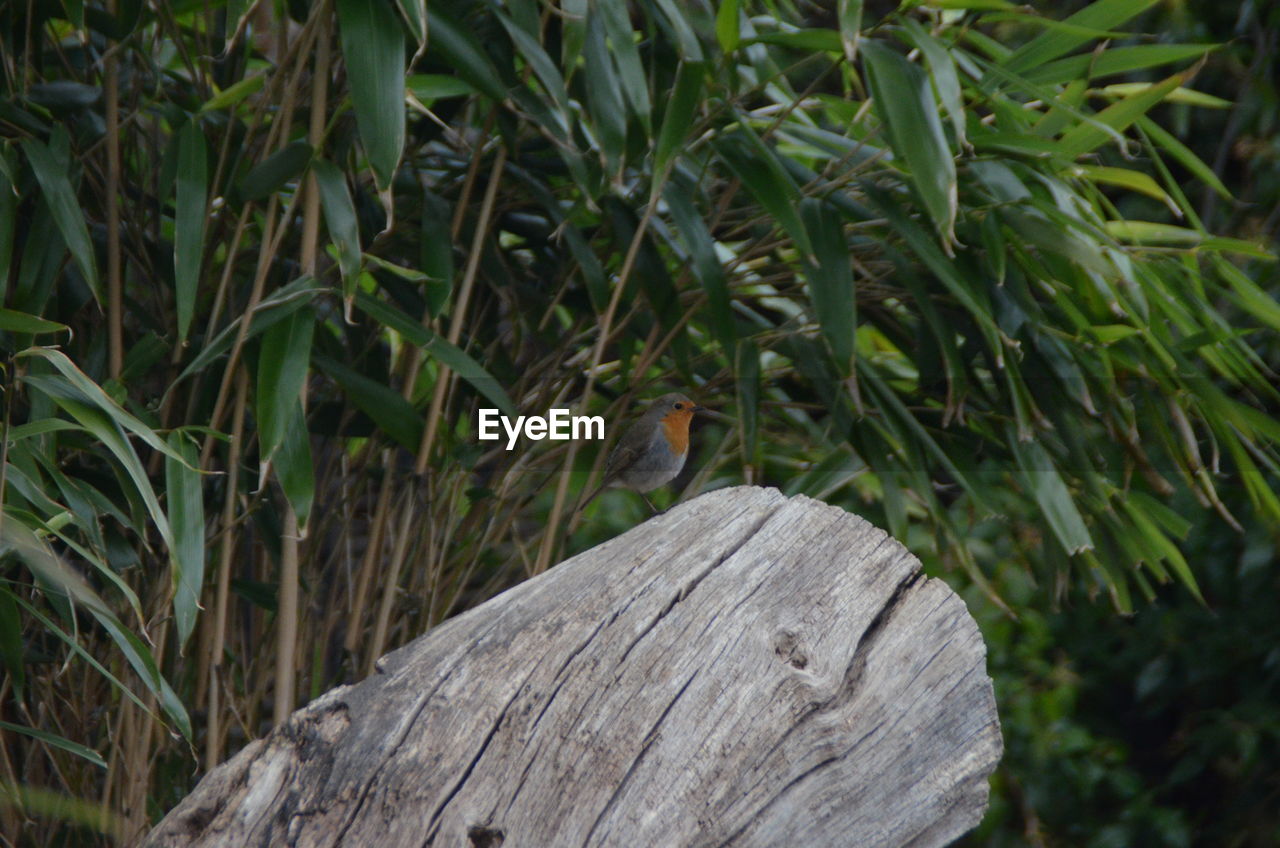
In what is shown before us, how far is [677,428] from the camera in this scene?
2008mm

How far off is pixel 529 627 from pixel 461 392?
31.9 inches

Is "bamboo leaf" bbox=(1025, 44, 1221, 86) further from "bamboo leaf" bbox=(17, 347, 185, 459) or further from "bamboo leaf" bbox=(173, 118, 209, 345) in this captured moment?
"bamboo leaf" bbox=(17, 347, 185, 459)

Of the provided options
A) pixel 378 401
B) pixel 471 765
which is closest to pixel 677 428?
pixel 378 401

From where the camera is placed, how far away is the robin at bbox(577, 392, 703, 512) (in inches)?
75.3

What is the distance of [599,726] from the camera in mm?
987

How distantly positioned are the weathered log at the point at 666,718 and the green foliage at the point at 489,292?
0.38 m

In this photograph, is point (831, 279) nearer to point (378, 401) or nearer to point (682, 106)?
point (682, 106)

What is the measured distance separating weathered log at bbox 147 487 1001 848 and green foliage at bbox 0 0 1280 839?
0.38 meters

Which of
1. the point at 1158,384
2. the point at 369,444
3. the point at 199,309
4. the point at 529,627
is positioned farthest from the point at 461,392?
the point at 1158,384

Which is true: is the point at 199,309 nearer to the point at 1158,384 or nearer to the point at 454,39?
the point at 454,39

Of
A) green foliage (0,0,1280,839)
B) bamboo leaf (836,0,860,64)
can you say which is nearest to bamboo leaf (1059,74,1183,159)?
green foliage (0,0,1280,839)

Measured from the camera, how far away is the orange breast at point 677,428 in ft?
6.42

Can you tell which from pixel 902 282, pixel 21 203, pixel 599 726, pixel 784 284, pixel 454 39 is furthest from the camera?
pixel 784 284

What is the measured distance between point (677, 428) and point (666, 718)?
1.04m
